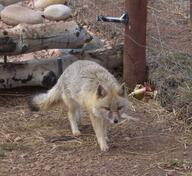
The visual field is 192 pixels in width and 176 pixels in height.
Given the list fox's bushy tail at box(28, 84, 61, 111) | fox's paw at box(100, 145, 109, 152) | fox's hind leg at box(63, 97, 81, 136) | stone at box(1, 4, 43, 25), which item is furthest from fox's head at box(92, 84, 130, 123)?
stone at box(1, 4, 43, 25)

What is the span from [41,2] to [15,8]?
821mm

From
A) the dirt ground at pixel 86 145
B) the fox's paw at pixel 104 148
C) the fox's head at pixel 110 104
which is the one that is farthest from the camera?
the fox's paw at pixel 104 148

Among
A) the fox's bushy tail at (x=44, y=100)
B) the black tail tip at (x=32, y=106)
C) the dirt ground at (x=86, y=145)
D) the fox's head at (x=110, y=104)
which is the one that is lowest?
the dirt ground at (x=86, y=145)

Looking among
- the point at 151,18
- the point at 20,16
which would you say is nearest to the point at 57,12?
the point at 20,16

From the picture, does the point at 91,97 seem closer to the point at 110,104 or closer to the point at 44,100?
the point at 110,104

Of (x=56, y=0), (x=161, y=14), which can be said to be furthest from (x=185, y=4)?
(x=56, y=0)

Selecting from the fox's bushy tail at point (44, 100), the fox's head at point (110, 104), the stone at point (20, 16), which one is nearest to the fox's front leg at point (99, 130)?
the fox's head at point (110, 104)

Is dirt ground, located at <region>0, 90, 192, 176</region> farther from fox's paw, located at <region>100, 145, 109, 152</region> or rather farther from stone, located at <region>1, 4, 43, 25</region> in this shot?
stone, located at <region>1, 4, 43, 25</region>

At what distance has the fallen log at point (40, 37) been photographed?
261 inches

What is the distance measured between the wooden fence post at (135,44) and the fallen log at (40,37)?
0.48 meters

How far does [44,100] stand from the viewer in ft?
20.2

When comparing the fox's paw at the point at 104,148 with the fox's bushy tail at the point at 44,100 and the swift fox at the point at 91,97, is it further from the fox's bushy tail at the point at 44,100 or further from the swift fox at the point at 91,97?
the fox's bushy tail at the point at 44,100

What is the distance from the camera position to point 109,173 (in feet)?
16.1

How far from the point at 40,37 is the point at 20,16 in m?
2.81
